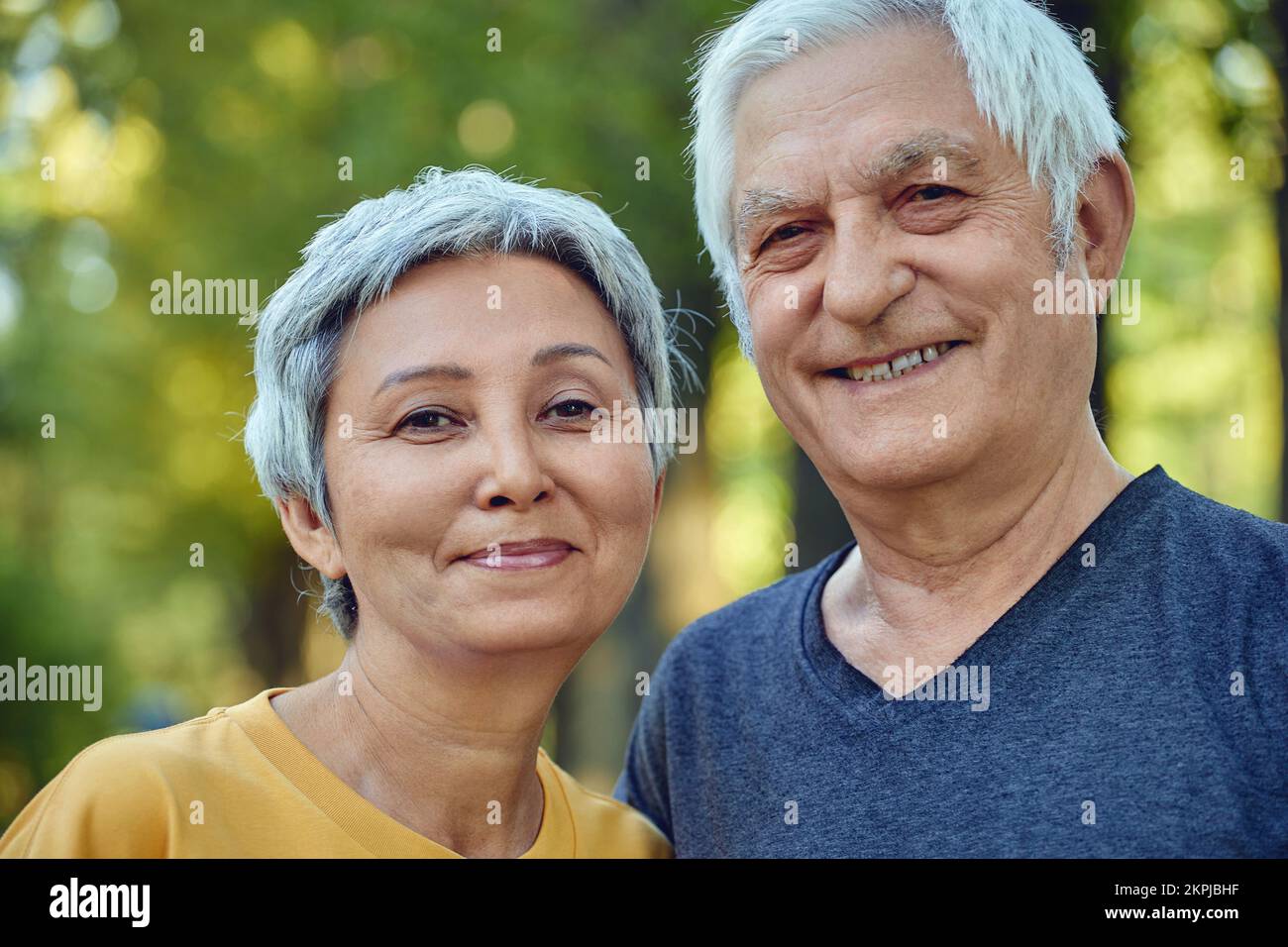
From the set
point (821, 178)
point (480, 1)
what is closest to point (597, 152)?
point (480, 1)

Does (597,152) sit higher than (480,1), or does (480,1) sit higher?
(480,1)

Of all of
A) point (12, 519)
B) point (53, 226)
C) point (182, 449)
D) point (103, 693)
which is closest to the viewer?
point (53, 226)

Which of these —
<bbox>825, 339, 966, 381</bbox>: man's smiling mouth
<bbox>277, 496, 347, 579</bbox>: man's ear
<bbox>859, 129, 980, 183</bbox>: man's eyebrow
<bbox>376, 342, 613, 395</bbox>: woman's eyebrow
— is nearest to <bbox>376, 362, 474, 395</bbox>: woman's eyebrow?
<bbox>376, 342, 613, 395</bbox>: woman's eyebrow

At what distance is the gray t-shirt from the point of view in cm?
229

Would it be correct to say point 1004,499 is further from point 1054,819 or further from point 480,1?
point 480,1

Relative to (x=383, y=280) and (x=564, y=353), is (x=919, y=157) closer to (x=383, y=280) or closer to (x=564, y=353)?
(x=564, y=353)

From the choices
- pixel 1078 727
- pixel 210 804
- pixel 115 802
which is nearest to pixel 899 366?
pixel 1078 727

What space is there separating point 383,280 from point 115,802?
3.83ft

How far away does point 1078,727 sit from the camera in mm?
2424

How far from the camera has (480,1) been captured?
796 centimetres

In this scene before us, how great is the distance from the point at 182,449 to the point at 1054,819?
41.6 ft
